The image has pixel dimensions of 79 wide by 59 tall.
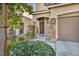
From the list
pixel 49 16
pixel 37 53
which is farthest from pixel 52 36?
pixel 37 53

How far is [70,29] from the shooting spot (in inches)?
197

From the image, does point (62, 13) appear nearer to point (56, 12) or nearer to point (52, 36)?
point (56, 12)

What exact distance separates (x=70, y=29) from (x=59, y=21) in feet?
2.15

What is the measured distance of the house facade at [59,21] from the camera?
197 inches

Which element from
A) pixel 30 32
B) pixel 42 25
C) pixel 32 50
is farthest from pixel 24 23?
pixel 32 50

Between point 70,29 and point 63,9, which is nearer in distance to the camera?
point 70,29

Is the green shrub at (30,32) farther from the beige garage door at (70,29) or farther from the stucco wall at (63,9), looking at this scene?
the stucco wall at (63,9)

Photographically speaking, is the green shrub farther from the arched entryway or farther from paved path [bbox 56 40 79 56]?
paved path [bbox 56 40 79 56]

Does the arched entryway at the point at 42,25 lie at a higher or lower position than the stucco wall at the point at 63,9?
lower

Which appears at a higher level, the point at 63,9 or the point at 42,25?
the point at 63,9

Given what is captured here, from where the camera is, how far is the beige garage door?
5.01 meters

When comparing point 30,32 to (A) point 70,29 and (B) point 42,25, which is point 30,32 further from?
(A) point 70,29

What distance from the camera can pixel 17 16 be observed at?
456 cm

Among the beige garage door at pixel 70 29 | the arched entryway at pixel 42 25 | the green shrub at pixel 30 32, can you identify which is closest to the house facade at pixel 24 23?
the green shrub at pixel 30 32
